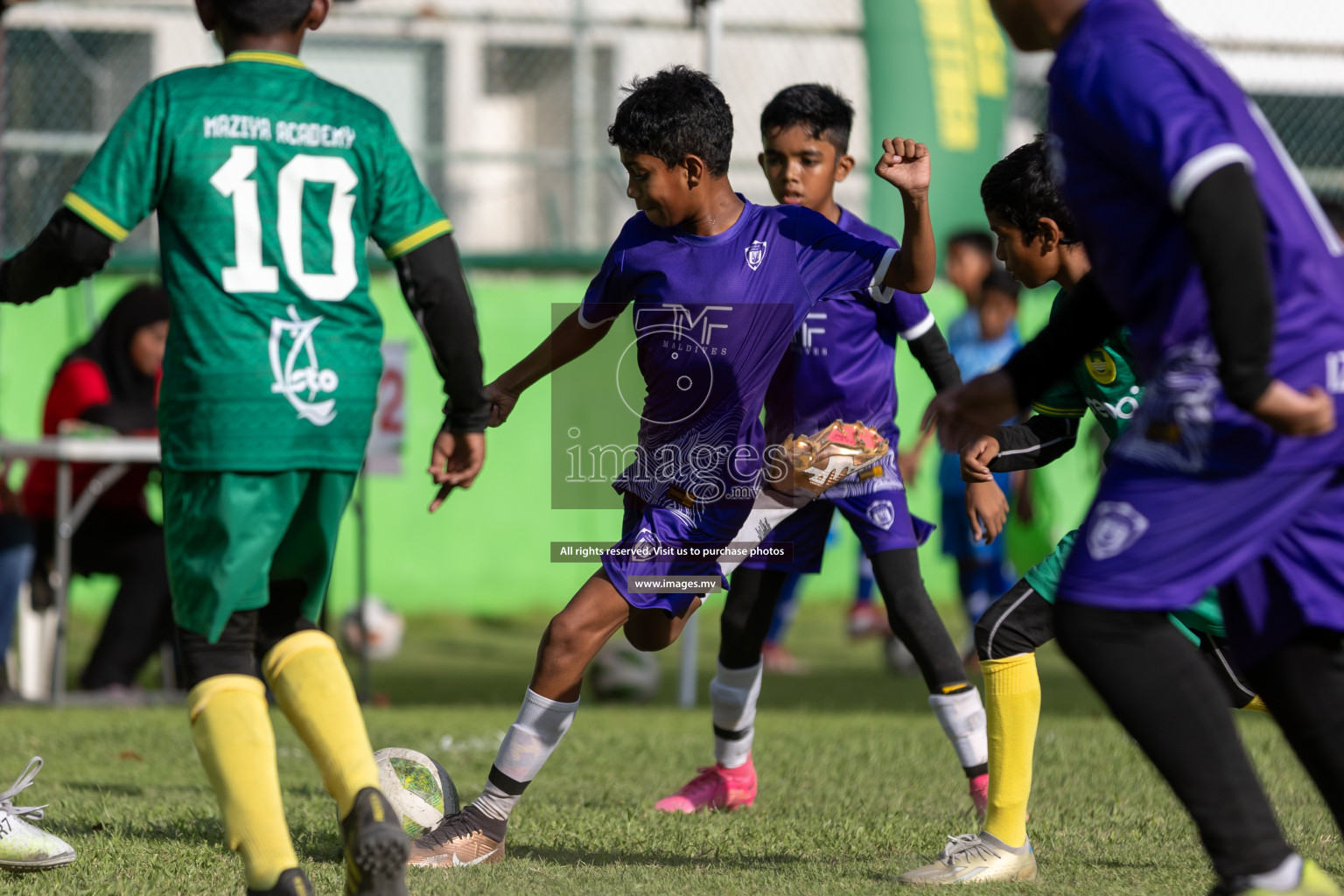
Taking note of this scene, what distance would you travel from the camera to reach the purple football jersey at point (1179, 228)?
2451mm

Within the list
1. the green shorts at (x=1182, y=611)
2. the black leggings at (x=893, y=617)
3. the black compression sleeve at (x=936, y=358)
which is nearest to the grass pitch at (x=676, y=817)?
the black leggings at (x=893, y=617)

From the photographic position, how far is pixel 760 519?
4520 millimetres

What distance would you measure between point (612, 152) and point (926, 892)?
8163mm

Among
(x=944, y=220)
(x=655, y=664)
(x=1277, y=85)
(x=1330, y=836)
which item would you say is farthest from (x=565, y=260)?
(x=1330, y=836)

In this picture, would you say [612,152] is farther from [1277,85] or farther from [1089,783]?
[1089,783]

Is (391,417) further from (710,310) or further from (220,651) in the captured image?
(220,651)

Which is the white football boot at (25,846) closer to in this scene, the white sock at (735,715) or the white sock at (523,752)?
the white sock at (523,752)

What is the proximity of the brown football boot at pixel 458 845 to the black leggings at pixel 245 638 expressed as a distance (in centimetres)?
97

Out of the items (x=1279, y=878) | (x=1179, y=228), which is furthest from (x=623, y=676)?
(x=1179, y=228)

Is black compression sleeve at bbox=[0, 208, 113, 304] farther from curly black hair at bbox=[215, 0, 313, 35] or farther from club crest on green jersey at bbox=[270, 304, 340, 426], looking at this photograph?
curly black hair at bbox=[215, 0, 313, 35]

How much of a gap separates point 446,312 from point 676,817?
2.06 m

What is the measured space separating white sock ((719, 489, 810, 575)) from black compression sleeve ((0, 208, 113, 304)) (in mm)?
2019

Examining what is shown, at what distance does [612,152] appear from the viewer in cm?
1104

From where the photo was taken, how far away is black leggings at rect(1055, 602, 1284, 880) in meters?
2.54
